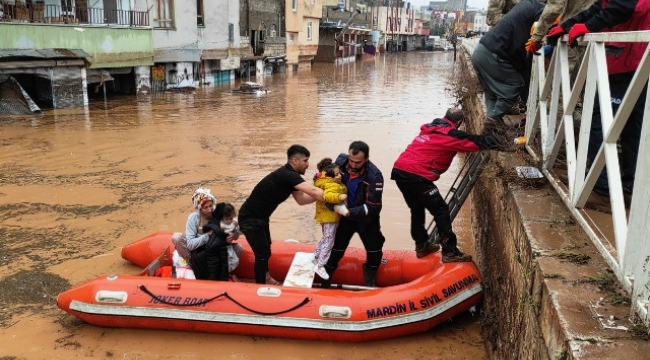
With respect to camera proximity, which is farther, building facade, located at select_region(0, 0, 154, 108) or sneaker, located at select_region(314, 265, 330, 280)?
building facade, located at select_region(0, 0, 154, 108)

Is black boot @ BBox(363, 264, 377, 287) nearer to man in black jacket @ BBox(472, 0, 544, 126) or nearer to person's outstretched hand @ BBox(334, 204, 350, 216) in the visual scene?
person's outstretched hand @ BBox(334, 204, 350, 216)

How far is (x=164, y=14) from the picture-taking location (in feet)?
79.4

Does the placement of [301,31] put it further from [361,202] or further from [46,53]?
[361,202]

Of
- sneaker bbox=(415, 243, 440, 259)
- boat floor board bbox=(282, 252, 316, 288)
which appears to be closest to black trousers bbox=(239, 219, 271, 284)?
boat floor board bbox=(282, 252, 316, 288)

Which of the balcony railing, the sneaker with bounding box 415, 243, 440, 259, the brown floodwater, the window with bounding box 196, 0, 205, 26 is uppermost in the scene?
the window with bounding box 196, 0, 205, 26

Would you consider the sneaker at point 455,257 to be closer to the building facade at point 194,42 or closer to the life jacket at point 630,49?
the life jacket at point 630,49

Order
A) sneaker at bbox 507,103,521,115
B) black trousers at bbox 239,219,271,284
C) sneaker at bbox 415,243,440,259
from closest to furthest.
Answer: black trousers at bbox 239,219,271,284 → sneaker at bbox 415,243,440,259 → sneaker at bbox 507,103,521,115

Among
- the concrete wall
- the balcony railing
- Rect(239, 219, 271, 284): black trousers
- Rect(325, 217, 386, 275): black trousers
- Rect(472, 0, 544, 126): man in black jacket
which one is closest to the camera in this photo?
Rect(325, 217, 386, 275): black trousers

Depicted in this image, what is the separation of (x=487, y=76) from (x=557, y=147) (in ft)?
6.46

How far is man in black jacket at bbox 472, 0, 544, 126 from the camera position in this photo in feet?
18.9

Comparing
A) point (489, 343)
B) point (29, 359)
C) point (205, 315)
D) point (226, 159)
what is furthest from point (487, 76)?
point (226, 159)

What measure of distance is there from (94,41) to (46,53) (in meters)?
2.56

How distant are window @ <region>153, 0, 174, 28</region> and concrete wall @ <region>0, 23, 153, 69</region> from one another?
2238 mm

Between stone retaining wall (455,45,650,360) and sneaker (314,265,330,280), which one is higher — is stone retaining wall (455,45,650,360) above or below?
above
